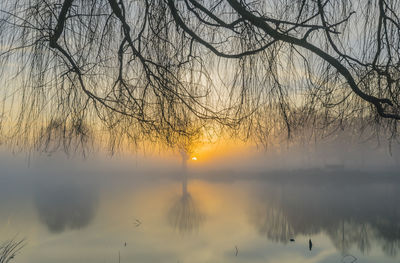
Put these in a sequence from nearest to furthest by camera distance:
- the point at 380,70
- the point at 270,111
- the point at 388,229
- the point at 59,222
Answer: the point at 270,111, the point at 380,70, the point at 388,229, the point at 59,222

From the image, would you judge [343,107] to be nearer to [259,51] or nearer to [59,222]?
[259,51]

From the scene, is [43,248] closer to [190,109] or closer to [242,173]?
[190,109]

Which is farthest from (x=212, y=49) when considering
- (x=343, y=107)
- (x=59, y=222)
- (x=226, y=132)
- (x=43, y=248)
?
(x=59, y=222)

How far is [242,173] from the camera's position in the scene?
A: 56.3m

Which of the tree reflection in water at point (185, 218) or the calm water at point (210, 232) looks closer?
the calm water at point (210, 232)

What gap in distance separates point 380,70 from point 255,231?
397 inches

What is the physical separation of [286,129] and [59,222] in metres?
13.4

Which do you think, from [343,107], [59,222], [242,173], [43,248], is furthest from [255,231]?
[242,173]

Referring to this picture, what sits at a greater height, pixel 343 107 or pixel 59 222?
pixel 343 107

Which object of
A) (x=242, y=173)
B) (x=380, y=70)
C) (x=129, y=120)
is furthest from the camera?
(x=242, y=173)


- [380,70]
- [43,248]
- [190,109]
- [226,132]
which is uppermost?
[380,70]

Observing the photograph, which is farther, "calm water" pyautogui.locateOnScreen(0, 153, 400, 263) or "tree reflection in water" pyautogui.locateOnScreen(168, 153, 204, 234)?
"tree reflection in water" pyautogui.locateOnScreen(168, 153, 204, 234)

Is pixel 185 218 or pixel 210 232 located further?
pixel 185 218

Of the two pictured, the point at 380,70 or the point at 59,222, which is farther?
the point at 59,222
